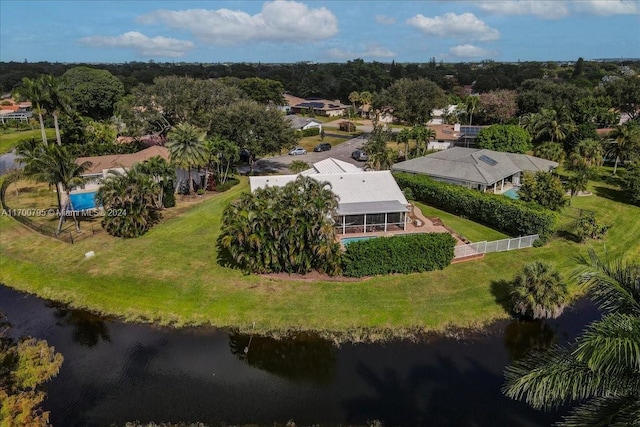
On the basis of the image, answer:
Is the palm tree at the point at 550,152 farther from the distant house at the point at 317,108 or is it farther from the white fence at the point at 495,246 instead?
the distant house at the point at 317,108

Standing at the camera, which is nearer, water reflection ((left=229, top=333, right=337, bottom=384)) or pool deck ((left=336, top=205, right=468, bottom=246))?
water reflection ((left=229, top=333, right=337, bottom=384))

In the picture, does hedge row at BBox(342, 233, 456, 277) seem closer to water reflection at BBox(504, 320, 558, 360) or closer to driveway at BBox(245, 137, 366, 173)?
water reflection at BBox(504, 320, 558, 360)

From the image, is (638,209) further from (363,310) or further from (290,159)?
(290,159)

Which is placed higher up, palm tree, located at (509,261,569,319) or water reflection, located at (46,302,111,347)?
palm tree, located at (509,261,569,319)

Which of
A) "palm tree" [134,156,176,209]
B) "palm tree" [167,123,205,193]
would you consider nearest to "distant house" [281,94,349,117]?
"palm tree" [167,123,205,193]

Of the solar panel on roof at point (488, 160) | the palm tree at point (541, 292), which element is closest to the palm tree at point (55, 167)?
the palm tree at point (541, 292)

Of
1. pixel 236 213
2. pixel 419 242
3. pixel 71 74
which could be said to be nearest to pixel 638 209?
pixel 419 242

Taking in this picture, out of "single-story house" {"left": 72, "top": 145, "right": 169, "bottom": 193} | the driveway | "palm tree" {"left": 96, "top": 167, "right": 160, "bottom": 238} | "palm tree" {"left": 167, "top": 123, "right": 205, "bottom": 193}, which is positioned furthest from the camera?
the driveway
